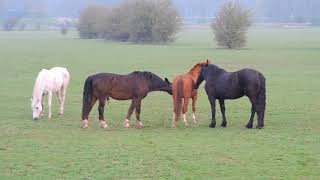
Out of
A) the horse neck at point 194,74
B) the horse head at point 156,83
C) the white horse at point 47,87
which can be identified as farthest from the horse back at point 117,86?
the white horse at point 47,87

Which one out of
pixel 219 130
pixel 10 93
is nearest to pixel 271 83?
pixel 10 93

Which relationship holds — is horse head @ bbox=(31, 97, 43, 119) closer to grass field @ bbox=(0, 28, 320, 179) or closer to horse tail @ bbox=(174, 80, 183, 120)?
grass field @ bbox=(0, 28, 320, 179)

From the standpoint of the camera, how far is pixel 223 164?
37.3ft

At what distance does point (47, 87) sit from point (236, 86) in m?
5.05

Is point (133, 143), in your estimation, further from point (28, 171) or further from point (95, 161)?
point (28, 171)

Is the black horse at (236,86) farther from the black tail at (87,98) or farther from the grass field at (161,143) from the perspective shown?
the black tail at (87,98)

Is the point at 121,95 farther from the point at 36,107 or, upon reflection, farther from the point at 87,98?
the point at 36,107

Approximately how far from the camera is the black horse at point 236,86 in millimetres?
15344

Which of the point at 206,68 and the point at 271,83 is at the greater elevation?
the point at 206,68

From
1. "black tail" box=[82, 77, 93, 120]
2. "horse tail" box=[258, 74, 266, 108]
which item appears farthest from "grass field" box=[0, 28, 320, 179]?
"horse tail" box=[258, 74, 266, 108]

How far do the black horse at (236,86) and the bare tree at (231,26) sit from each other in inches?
1719

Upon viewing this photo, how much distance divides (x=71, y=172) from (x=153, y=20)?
201 feet

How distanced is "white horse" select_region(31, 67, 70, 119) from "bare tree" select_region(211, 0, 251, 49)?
42274 mm

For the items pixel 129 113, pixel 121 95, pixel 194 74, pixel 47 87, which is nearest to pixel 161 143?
pixel 129 113
